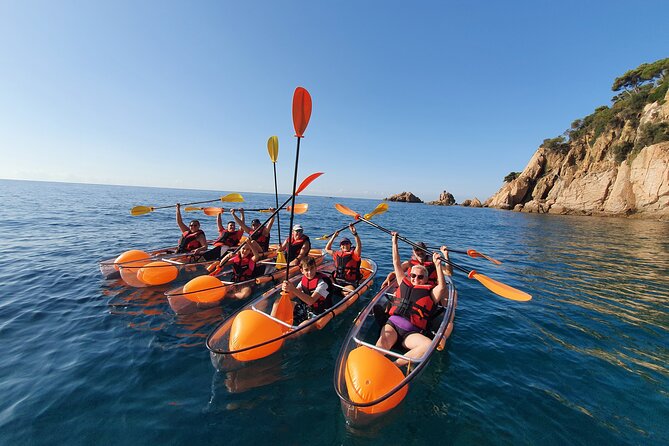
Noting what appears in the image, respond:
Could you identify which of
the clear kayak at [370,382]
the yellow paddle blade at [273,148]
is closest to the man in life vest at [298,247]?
the yellow paddle blade at [273,148]

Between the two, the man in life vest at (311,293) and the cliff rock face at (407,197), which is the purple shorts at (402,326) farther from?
the cliff rock face at (407,197)

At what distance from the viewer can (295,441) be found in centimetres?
313

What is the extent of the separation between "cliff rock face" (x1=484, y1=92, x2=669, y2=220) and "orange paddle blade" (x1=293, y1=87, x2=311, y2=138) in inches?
1616

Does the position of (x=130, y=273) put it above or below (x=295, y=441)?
above

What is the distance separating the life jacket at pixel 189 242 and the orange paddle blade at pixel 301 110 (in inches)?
251

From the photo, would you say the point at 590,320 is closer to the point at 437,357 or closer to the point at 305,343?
the point at 437,357

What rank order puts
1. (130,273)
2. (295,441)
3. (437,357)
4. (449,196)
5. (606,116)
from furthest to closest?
(449,196)
(606,116)
(130,273)
(437,357)
(295,441)

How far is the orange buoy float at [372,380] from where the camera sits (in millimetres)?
Answer: 3162

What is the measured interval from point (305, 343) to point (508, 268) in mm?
9911

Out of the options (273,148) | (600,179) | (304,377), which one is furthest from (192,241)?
(600,179)

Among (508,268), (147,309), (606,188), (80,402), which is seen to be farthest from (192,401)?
(606,188)

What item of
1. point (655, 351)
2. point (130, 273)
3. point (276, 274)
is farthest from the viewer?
point (276, 274)

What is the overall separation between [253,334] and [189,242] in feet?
22.2

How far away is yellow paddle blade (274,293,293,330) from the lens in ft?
15.9
